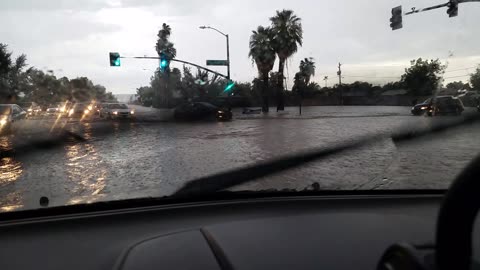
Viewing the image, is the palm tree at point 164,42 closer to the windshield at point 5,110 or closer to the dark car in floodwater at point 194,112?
the dark car in floodwater at point 194,112

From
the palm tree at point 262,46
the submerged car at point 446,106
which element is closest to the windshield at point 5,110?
the palm tree at point 262,46

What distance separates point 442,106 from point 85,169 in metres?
5.77

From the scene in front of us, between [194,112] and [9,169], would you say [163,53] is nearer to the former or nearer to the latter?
[194,112]

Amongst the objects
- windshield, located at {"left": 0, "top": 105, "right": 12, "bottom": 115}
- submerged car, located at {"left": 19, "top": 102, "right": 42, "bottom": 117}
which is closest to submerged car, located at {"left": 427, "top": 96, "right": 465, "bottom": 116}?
windshield, located at {"left": 0, "top": 105, "right": 12, "bottom": 115}

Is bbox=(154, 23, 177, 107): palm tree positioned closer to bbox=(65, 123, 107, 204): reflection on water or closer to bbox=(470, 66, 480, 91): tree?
bbox=(65, 123, 107, 204): reflection on water

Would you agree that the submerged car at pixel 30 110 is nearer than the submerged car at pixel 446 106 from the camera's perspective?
No

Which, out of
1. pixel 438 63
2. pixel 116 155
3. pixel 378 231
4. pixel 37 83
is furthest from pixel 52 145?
pixel 37 83

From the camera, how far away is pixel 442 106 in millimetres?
7844

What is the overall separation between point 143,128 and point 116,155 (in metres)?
3.33

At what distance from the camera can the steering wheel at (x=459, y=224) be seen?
3.40 feet

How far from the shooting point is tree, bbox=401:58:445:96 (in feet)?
27.5

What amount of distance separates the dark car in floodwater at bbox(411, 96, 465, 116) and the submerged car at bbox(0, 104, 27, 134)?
10.5 meters

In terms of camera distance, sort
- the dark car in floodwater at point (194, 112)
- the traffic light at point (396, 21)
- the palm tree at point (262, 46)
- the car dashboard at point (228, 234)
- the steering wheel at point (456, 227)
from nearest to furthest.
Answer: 1. the steering wheel at point (456, 227)
2. the car dashboard at point (228, 234)
3. the traffic light at point (396, 21)
4. the palm tree at point (262, 46)
5. the dark car in floodwater at point (194, 112)

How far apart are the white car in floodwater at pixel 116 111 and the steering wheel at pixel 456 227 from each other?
46.3 ft
